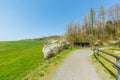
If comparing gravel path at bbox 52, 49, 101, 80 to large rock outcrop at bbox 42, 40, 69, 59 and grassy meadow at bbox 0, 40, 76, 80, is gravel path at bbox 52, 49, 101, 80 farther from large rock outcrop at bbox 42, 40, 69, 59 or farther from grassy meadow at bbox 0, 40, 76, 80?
large rock outcrop at bbox 42, 40, 69, 59

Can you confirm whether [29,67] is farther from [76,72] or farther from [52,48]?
[76,72]

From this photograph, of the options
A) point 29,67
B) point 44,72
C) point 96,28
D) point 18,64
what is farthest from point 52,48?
point 96,28

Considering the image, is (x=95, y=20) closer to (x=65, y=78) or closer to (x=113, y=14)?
(x=113, y=14)

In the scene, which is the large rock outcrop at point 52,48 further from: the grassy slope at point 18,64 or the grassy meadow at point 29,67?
the grassy slope at point 18,64

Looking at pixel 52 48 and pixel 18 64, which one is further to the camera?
pixel 18 64

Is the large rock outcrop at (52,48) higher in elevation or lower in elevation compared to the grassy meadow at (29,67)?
higher

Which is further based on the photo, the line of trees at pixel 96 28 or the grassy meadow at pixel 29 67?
the line of trees at pixel 96 28

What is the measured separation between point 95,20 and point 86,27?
8228 millimetres

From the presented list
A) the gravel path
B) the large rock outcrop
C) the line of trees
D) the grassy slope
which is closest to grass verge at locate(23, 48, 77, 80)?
the gravel path

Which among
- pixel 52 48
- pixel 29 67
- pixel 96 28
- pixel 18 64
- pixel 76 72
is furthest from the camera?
pixel 96 28

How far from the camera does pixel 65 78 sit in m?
9.04

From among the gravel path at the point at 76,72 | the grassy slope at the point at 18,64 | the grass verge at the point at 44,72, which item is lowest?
the grassy slope at the point at 18,64

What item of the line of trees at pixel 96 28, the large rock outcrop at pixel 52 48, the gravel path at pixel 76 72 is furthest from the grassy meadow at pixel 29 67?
the line of trees at pixel 96 28

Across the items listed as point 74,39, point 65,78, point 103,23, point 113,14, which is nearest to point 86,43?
point 74,39
